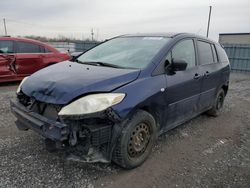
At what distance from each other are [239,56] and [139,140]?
1366 centimetres

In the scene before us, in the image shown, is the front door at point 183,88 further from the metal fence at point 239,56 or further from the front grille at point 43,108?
the metal fence at point 239,56

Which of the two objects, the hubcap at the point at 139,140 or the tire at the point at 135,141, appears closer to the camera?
the tire at the point at 135,141

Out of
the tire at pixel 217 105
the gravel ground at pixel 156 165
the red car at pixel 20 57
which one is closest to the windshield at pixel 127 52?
the gravel ground at pixel 156 165

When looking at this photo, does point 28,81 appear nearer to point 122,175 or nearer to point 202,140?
point 122,175

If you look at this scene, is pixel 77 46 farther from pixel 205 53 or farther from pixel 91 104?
pixel 91 104

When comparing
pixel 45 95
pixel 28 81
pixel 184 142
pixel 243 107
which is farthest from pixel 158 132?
pixel 243 107

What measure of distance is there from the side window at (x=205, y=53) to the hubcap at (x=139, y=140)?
6.20ft

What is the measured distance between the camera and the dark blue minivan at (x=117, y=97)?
2.55 metres

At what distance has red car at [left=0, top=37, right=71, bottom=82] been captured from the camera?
7348 millimetres

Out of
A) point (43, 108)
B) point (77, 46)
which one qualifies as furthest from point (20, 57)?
point (77, 46)

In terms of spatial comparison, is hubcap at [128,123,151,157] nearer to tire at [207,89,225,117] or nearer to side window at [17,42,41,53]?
tire at [207,89,225,117]

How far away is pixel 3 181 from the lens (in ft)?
8.82

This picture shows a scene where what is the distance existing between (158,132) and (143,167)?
54cm

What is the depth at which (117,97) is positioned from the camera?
105 inches
